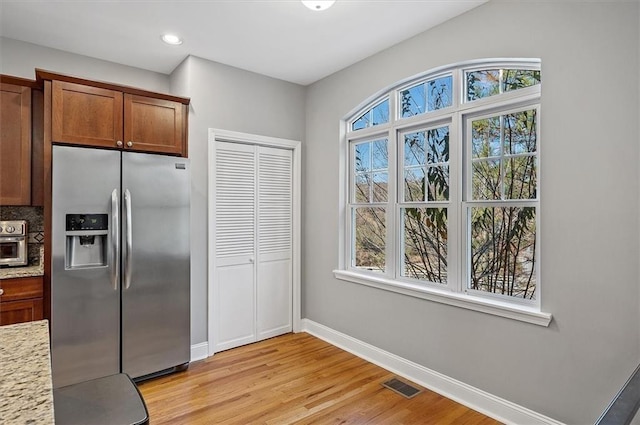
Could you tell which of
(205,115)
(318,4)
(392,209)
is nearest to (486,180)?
(392,209)

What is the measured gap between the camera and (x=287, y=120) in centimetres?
400

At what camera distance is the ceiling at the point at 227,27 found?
254 cm

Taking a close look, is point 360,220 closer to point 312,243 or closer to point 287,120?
point 312,243

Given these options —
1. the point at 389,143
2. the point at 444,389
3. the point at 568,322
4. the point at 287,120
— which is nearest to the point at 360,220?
the point at 389,143

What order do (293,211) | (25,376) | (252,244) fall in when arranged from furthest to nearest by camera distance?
1. (293,211)
2. (252,244)
3. (25,376)

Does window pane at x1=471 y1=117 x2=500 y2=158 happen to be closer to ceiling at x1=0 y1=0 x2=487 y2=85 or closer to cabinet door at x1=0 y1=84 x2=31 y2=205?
ceiling at x1=0 y1=0 x2=487 y2=85

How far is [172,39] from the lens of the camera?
119 inches

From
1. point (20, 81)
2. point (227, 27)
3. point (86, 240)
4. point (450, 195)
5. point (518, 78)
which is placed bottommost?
point (86, 240)

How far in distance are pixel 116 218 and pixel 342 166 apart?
82.7 inches

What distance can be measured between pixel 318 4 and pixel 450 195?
65.7 inches

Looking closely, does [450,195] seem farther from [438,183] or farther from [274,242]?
[274,242]

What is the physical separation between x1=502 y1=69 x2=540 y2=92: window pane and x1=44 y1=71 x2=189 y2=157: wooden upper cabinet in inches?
101

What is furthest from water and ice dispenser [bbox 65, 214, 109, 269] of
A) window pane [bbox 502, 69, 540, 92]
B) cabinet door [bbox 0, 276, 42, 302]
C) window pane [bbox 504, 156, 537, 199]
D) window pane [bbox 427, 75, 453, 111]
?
window pane [bbox 502, 69, 540, 92]

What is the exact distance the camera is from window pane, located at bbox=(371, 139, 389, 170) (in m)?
3.37
